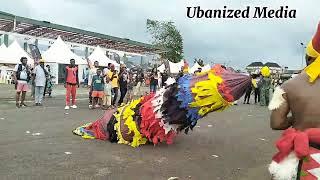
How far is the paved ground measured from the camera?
5863mm

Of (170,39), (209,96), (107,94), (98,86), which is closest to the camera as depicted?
(209,96)

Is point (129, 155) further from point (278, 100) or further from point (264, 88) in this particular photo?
point (264, 88)

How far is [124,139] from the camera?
7836 mm

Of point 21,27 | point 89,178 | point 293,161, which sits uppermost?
point 21,27

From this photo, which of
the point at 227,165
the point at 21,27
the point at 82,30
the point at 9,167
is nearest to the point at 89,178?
the point at 9,167

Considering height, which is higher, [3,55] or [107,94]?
[3,55]

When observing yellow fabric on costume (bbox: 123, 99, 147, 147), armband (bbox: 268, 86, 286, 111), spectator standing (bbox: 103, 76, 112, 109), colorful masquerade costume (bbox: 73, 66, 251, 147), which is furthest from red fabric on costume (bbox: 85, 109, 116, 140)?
spectator standing (bbox: 103, 76, 112, 109)

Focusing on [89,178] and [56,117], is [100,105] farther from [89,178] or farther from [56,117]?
[89,178]

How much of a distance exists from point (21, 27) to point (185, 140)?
31314 millimetres

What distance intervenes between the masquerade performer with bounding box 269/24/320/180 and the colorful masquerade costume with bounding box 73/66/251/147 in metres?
3.22

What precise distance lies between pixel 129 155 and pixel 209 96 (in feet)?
5.26

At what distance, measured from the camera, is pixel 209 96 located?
647 centimetres

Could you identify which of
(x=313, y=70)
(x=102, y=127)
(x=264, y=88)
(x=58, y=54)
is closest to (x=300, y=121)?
(x=313, y=70)

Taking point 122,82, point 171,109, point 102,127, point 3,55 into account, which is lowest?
point 102,127
